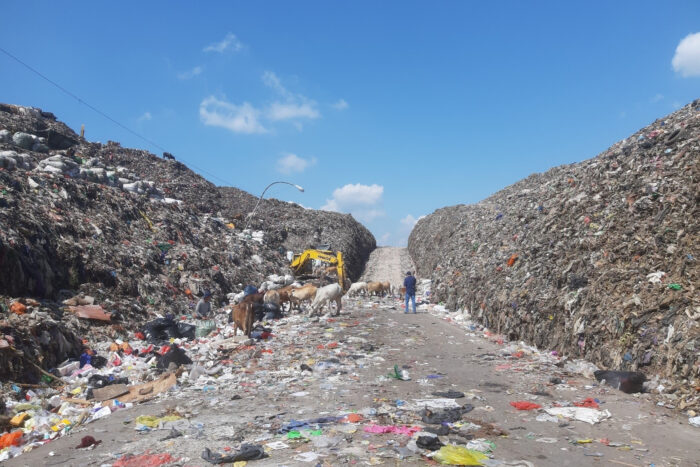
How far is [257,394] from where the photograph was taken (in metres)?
7.18

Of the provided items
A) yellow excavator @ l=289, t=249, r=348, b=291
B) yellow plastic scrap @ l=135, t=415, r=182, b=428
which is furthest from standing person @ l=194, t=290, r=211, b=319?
yellow plastic scrap @ l=135, t=415, r=182, b=428

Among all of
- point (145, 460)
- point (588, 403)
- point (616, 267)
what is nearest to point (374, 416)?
point (145, 460)

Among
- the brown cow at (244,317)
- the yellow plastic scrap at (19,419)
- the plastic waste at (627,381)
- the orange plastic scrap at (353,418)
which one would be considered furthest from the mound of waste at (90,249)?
the plastic waste at (627,381)

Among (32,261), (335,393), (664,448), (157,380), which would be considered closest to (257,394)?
(335,393)

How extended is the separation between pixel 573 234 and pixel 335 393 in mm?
7200

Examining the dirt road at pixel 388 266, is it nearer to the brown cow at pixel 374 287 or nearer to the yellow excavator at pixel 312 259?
the yellow excavator at pixel 312 259

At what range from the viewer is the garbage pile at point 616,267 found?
22.7 ft

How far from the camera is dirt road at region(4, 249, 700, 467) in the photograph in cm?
472

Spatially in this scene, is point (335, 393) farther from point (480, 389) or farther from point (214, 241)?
point (214, 241)

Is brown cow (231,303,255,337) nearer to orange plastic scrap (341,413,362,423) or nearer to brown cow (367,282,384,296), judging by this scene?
orange plastic scrap (341,413,362,423)

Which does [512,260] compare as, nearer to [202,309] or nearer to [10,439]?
[202,309]

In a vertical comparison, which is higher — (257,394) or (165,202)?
(165,202)

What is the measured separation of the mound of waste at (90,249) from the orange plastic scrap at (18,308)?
27 mm

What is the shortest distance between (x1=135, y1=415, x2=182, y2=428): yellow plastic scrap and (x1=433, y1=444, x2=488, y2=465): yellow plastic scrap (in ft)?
11.8
